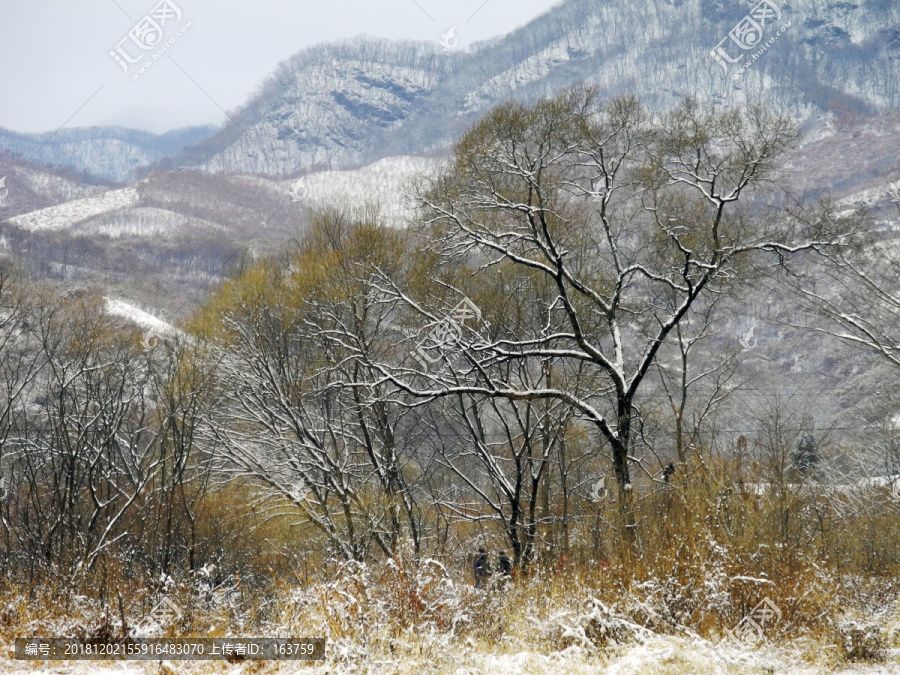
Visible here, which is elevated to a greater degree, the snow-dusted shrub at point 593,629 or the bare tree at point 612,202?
the bare tree at point 612,202

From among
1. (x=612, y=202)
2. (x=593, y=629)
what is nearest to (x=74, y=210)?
(x=612, y=202)

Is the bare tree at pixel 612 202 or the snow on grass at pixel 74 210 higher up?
the snow on grass at pixel 74 210

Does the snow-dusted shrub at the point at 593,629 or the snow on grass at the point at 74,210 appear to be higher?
the snow on grass at the point at 74,210

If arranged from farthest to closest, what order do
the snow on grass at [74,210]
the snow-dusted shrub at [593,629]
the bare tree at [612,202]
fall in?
the snow on grass at [74,210] < the bare tree at [612,202] < the snow-dusted shrub at [593,629]

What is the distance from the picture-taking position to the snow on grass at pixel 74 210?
12381 cm

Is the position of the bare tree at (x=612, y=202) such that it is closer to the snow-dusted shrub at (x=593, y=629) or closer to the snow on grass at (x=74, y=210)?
the snow-dusted shrub at (x=593, y=629)

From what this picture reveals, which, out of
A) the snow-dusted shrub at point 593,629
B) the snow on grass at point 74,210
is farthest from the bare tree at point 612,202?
the snow on grass at point 74,210

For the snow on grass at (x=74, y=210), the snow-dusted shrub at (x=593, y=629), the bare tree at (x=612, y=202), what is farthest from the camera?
the snow on grass at (x=74, y=210)

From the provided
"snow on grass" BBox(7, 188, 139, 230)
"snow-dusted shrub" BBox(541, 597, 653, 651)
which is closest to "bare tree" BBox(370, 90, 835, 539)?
"snow-dusted shrub" BBox(541, 597, 653, 651)

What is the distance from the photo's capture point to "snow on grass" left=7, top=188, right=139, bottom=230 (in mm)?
123812

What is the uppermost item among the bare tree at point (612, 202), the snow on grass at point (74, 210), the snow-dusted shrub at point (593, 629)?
the snow on grass at point (74, 210)

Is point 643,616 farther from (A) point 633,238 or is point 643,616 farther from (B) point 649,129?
(A) point 633,238

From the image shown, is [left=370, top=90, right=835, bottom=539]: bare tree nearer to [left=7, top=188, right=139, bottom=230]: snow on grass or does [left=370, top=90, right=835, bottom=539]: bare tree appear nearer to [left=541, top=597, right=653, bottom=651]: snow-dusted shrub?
[left=541, top=597, right=653, bottom=651]: snow-dusted shrub

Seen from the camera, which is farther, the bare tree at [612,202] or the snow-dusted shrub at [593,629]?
the bare tree at [612,202]
